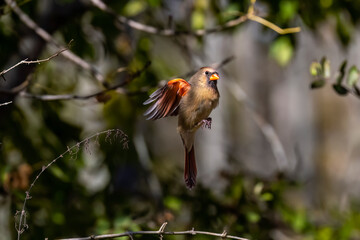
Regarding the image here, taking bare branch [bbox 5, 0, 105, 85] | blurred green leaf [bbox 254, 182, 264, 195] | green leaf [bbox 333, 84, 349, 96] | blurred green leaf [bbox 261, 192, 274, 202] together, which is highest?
bare branch [bbox 5, 0, 105, 85]

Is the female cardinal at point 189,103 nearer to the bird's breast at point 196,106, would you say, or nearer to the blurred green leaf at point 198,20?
the bird's breast at point 196,106

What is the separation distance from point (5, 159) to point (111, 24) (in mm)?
844

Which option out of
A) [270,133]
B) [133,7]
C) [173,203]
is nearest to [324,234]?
[270,133]

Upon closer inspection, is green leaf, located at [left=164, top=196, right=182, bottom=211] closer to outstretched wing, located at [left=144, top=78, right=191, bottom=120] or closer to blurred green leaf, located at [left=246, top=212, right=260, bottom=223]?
blurred green leaf, located at [left=246, top=212, right=260, bottom=223]

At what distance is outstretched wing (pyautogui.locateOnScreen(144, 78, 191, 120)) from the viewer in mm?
1268

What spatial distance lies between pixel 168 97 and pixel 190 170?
0.18 m

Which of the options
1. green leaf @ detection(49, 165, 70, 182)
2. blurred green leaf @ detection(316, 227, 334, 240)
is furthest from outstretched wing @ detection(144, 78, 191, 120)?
blurred green leaf @ detection(316, 227, 334, 240)

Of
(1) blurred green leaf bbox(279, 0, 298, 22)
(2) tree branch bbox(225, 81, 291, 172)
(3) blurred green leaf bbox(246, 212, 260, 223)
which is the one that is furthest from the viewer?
(2) tree branch bbox(225, 81, 291, 172)

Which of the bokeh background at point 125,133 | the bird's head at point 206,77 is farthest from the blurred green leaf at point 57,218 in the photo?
the bird's head at point 206,77

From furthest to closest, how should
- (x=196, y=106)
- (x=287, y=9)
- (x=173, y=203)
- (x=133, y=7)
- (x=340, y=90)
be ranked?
(x=173, y=203)
(x=133, y=7)
(x=287, y=9)
(x=340, y=90)
(x=196, y=106)

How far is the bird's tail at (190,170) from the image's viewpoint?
1.32 meters

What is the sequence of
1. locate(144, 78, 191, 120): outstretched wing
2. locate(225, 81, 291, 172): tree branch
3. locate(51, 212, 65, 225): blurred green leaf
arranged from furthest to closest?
locate(225, 81, 291, 172): tree branch, locate(51, 212, 65, 225): blurred green leaf, locate(144, 78, 191, 120): outstretched wing

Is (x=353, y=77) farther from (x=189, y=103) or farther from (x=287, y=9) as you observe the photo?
(x=189, y=103)

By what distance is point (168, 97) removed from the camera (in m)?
1.30
